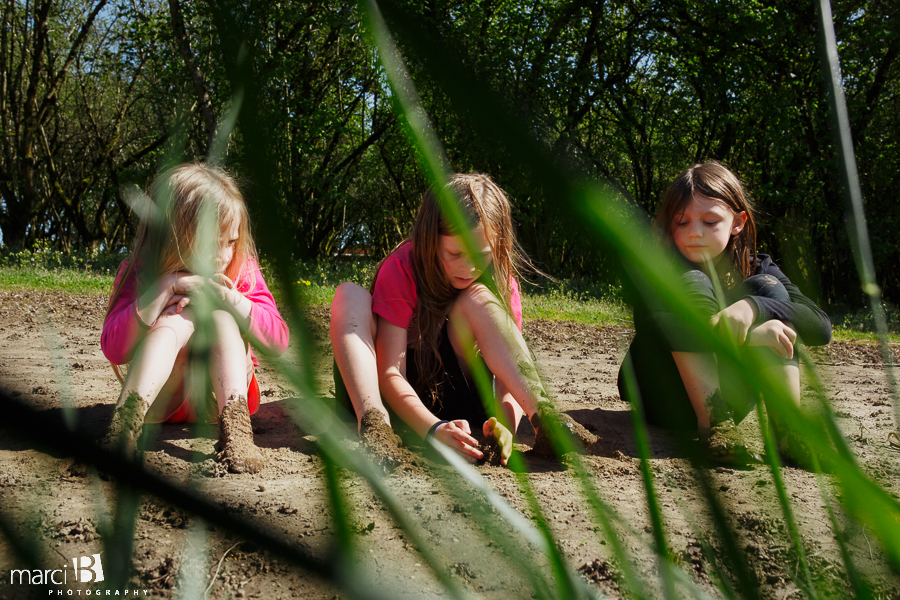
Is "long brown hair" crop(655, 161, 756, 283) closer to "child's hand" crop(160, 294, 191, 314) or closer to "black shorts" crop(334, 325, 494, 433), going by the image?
"black shorts" crop(334, 325, 494, 433)

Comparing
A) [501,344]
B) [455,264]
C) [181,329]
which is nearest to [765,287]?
[501,344]

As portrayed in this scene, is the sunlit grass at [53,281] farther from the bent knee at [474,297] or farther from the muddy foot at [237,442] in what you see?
the bent knee at [474,297]

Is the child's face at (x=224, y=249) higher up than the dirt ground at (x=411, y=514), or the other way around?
the child's face at (x=224, y=249)

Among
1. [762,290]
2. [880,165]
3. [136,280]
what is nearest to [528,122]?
[762,290]

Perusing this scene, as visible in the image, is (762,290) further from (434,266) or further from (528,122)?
(528,122)

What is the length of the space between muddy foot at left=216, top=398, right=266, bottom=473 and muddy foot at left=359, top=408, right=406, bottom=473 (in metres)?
0.28

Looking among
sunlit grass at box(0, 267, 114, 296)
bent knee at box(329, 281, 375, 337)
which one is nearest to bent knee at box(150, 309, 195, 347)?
bent knee at box(329, 281, 375, 337)

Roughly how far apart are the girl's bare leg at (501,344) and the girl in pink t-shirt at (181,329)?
0.61 metres

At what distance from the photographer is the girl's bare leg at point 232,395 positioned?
1632 mm

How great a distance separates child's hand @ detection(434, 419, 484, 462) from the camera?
168 cm

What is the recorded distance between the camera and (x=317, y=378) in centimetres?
26

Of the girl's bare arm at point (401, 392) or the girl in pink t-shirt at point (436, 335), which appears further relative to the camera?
the girl in pink t-shirt at point (436, 335)

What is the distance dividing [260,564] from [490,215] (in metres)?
1.19

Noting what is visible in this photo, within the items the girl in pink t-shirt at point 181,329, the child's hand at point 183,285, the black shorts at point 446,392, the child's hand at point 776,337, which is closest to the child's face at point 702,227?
the child's hand at point 776,337
